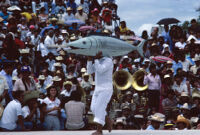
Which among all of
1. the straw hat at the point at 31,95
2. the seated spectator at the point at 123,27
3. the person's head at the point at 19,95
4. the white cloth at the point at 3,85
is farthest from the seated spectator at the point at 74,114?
the seated spectator at the point at 123,27

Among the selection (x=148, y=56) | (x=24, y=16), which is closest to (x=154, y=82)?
(x=148, y=56)

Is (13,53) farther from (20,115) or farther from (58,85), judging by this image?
(20,115)

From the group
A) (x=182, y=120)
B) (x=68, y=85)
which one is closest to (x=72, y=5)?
(x=68, y=85)

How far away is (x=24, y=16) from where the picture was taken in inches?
727

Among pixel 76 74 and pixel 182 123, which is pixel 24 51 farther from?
pixel 182 123

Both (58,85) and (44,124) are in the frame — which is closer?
(44,124)

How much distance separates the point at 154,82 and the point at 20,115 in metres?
5.21

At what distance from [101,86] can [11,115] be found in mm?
2833

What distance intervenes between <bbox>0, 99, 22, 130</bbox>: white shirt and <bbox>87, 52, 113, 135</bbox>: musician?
2.43 metres

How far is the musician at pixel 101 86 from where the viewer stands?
875 cm

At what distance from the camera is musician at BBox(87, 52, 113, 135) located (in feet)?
28.7

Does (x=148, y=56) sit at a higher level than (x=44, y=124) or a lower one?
higher

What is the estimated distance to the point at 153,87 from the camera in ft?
46.1

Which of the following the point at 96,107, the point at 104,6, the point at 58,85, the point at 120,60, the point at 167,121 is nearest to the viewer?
the point at 96,107
